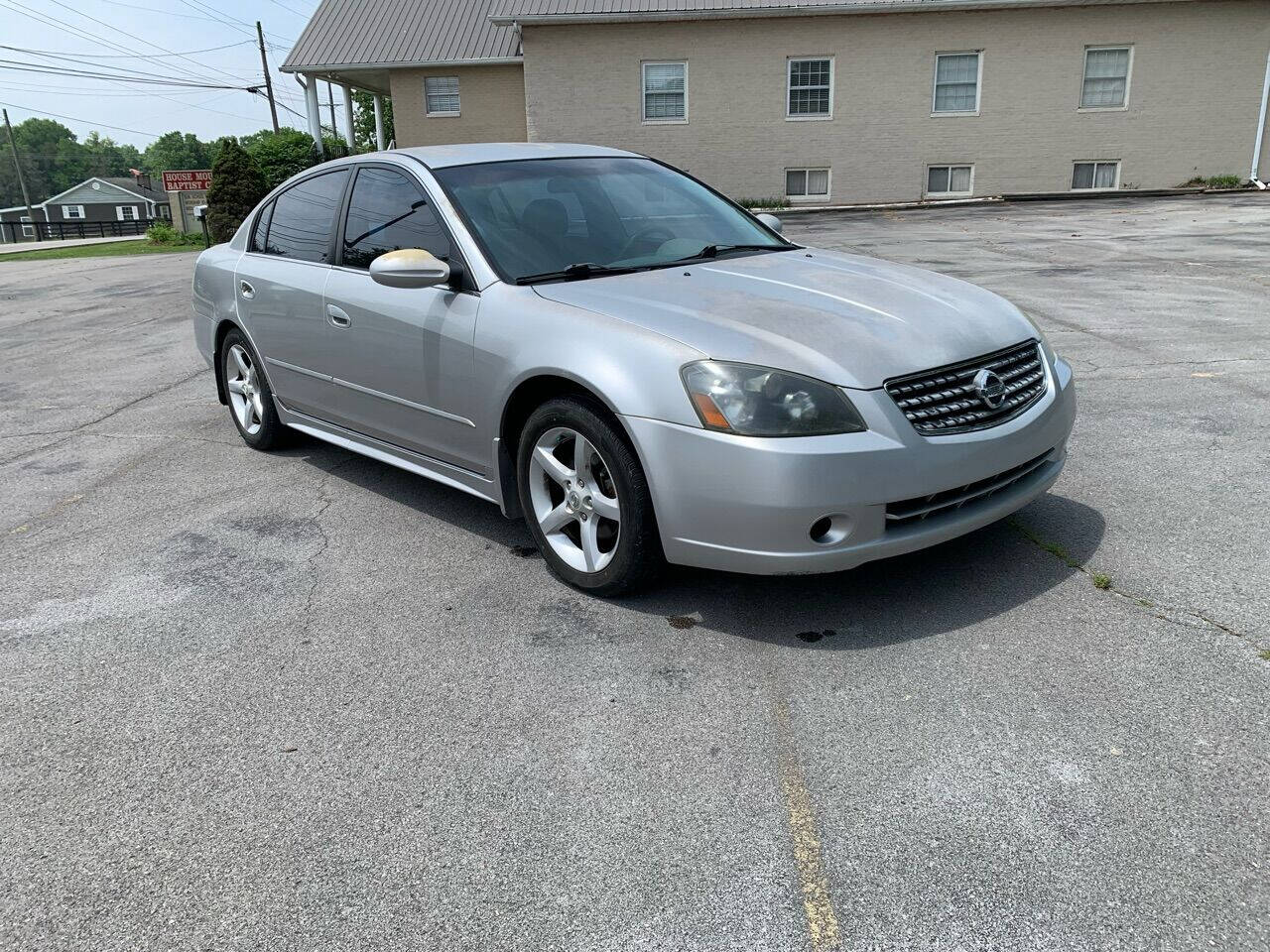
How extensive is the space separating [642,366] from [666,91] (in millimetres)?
21605

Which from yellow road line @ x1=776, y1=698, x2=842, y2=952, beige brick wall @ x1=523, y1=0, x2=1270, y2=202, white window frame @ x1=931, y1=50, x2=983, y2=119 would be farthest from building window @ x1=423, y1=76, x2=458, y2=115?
yellow road line @ x1=776, y1=698, x2=842, y2=952

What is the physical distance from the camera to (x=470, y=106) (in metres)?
25.8

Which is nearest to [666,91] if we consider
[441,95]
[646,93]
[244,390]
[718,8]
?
[646,93]

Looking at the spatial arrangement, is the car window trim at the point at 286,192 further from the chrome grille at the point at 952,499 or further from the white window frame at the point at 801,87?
the white window frame at the point at 801,87

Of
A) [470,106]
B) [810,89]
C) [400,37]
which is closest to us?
[810,89]

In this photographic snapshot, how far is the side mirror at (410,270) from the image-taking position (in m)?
4.30

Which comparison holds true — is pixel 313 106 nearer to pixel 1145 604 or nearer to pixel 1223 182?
pixel 1223 182

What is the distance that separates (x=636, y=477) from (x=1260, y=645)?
212cm

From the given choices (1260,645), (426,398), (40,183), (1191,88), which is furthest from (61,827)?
(40,183)

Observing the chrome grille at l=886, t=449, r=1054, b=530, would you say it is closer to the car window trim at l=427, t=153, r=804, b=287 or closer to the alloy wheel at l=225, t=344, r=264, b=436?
the car window trim at l=427, t=153, r=804, b=287

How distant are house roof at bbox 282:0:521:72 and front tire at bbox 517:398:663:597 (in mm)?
22864

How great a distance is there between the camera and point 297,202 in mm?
5828

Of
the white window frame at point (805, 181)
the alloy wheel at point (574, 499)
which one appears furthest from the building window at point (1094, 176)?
the alloy wheel at point (574, 499)

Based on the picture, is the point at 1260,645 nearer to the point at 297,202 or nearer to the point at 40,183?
the point at 297,202
